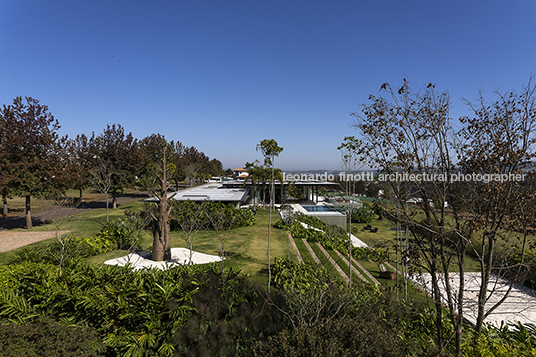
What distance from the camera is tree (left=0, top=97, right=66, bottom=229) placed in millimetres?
15922

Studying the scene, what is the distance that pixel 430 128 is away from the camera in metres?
4.96

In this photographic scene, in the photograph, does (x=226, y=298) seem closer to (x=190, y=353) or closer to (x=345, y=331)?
(x=190, y=353)

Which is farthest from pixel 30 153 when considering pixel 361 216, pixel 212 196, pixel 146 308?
pixel 361 216

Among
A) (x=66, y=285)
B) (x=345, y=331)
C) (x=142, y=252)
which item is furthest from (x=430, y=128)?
(x=142, y=252)

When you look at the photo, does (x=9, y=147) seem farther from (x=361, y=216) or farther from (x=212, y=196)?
(x=361, y=216)

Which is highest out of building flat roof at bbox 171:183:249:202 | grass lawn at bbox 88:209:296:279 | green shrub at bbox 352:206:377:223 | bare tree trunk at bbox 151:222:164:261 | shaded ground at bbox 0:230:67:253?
building flat roof at bbox 171:183:249:202

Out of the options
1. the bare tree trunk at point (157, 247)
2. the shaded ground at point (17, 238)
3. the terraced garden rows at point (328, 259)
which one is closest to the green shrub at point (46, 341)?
the bare tree trunk at point (157, 247)

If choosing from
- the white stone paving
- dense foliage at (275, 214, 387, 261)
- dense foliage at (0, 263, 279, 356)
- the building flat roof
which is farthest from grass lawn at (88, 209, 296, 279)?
dense foliage at (0, 263, 279, 356)

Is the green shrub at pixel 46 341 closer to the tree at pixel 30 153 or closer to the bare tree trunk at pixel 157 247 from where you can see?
the bare tree trunk at pixel 157 247

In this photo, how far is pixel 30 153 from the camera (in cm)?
1669

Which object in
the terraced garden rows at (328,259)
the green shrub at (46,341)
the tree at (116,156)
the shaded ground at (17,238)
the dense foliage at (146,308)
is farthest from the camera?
the tree at (116,156)

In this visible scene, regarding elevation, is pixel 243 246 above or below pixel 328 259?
above

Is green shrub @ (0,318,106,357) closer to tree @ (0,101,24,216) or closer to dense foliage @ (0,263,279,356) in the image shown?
dense foliage @ (0,263,279,356)

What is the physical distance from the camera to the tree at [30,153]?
15922mm
